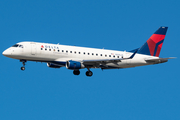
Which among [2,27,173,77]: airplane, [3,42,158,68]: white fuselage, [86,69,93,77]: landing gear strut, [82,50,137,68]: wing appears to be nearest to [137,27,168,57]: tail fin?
[2,27,173,77]: airplane

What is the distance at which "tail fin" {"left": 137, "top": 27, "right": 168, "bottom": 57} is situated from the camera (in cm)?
5834

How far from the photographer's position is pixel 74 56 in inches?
Result: 2028

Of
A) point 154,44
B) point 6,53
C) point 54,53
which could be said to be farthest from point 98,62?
point 6,53

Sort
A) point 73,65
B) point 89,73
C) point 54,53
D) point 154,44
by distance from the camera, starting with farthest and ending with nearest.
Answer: point 154,44
point 89,73
point 54,53
point 73,65

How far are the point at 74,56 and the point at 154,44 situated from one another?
55.2 feet

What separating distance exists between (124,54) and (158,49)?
Result: 7496 mm

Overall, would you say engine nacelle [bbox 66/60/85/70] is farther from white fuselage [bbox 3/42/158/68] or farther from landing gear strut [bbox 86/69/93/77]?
landing gear strut [bbox 86/69/93/77]

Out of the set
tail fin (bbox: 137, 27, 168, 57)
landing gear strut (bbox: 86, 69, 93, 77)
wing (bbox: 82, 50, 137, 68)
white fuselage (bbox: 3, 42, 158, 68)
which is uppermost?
tail fin (bbox: 137, 27, 168, 57)

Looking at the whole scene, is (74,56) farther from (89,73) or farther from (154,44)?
(154,44)

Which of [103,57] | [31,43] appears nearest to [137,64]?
[103,57]

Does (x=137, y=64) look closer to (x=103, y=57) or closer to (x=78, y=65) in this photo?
(x=103, y=57)

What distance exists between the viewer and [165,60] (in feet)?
181

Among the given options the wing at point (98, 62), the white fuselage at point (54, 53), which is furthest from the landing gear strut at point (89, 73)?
the white fuselage at point (54, 53)

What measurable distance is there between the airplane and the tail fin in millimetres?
954
